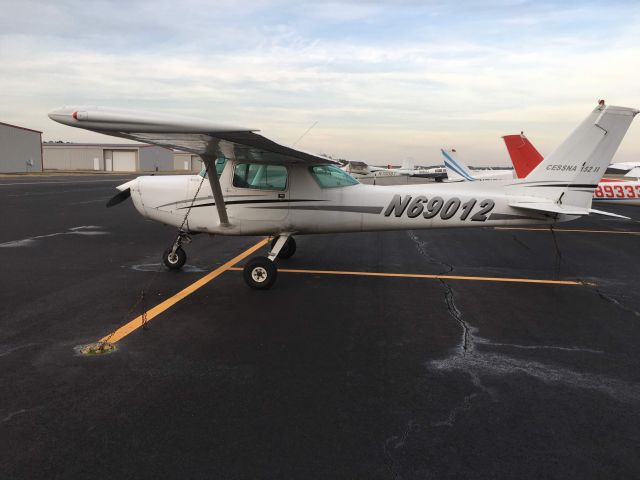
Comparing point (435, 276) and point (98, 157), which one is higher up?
point (98, 157)

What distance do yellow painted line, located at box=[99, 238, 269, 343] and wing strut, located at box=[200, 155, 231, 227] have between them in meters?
1.00

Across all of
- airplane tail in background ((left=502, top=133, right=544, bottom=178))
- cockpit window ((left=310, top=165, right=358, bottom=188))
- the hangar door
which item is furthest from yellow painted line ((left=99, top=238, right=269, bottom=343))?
the hangar door

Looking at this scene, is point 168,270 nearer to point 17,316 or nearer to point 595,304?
point 17,316

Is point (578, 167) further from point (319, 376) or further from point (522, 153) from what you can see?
point (522, 153)

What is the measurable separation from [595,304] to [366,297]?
332cm

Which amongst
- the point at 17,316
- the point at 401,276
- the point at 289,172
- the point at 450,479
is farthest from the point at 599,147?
the point at 17,316

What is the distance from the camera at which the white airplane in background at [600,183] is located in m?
17.5

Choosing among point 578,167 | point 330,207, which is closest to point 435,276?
point 330,207

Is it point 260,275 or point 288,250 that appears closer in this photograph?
point 260,275

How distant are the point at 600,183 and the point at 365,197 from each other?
1499cm

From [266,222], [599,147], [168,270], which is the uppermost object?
[599,147]

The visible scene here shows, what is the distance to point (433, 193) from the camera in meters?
7.62

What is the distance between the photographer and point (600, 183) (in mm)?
18266

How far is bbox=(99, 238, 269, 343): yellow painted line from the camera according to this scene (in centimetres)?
495
